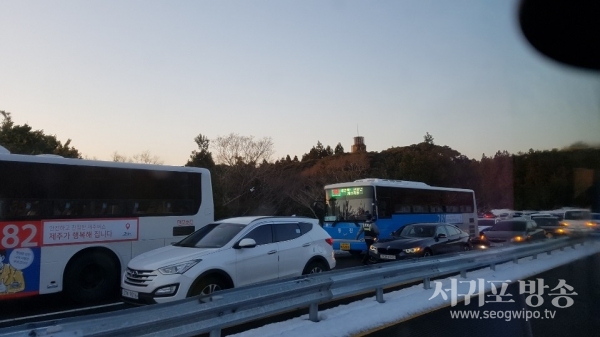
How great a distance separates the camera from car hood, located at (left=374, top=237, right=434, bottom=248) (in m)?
14.7

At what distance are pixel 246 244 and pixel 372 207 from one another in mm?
10932

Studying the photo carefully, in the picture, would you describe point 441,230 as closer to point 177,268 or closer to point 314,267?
point 314,267

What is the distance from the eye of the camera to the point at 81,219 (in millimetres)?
11328

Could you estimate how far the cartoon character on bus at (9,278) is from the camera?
32.5 feet

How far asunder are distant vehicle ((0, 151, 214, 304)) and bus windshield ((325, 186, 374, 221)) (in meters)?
8.12

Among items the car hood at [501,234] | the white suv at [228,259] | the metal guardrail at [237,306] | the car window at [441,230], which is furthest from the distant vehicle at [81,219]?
the car hood at [501,234]

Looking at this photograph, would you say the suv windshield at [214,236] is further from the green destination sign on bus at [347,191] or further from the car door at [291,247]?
the green destination sign on bus at [347,191]

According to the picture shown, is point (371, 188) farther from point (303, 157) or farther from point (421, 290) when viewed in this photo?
point (303, 157)

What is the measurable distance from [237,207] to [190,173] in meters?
27.5

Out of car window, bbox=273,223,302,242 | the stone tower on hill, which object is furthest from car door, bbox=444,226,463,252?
the stone tower on hill

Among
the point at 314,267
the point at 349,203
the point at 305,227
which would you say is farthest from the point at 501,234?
the point at 305,227

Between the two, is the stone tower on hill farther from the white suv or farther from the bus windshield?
the white suv

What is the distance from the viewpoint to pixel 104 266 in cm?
Result: 1155

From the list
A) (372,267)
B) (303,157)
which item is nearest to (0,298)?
(372,267)
